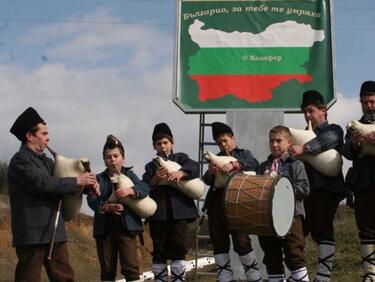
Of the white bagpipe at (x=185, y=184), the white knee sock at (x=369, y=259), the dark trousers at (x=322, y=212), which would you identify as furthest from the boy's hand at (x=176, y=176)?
the white knee sock at (x=369, y=259)

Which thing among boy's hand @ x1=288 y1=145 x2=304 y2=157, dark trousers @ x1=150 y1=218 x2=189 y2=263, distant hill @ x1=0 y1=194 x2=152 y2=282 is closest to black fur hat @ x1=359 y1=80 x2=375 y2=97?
boy's hand @ x1=288 y1=145 x2=304 y2=157

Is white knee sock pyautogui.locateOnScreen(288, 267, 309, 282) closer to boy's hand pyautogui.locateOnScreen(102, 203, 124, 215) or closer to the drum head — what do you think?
the drum head

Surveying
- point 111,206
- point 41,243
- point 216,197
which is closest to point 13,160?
point 41,243

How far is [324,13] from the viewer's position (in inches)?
464

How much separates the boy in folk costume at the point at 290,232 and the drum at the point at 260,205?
0.13 m

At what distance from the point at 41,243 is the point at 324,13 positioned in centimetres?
707

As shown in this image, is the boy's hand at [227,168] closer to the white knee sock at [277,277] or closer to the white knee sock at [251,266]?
the white knee sock at [251,266]

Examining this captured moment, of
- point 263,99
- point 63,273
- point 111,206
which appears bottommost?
point 63,273

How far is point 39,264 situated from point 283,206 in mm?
2131

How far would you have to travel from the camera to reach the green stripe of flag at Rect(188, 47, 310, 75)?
11.7 metres

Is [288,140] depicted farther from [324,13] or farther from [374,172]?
[324,13]

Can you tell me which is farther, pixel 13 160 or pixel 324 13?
pixel 324 13

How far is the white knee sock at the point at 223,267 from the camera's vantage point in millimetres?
7426

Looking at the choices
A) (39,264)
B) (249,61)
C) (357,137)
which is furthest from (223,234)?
(249,61)
